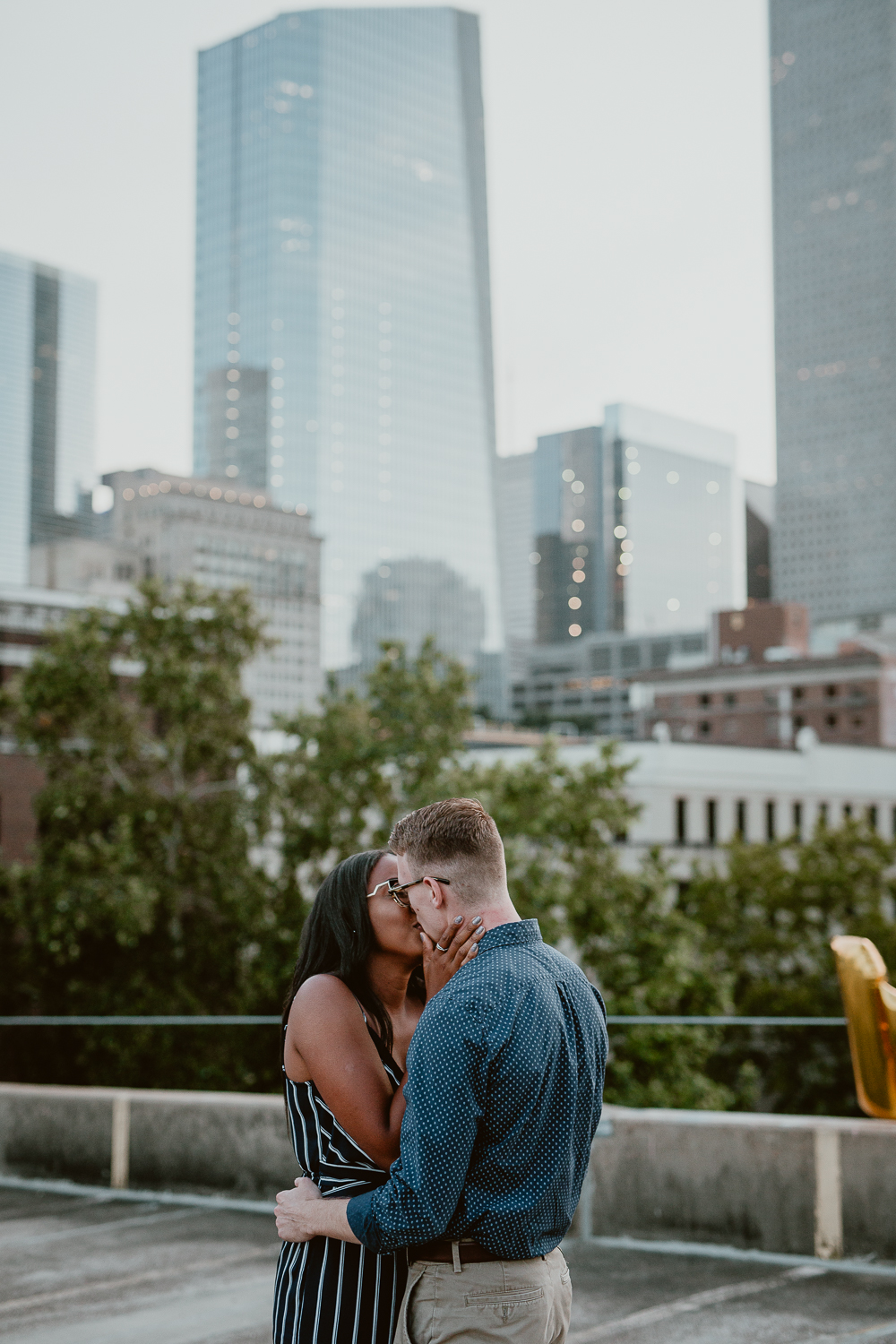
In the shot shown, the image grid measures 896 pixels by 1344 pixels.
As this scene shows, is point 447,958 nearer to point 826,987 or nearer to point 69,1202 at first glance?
point 69,1202

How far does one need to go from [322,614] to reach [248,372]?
3892 centimetres

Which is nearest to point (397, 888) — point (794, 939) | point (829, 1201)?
point (829, 1201)

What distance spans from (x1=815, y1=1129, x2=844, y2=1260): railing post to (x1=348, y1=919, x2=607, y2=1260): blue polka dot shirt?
3542 millimetres

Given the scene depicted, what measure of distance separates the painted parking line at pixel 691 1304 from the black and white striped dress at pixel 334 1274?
7.44ft

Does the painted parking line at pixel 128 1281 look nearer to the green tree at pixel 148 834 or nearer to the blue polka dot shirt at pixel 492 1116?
the blue polka dot shirt at pixel 492 1116

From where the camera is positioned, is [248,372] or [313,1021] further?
[248,372]

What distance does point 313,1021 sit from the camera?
9.78ft

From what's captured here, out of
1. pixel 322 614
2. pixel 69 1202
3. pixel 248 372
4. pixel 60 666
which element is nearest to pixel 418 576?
pixel 322 614

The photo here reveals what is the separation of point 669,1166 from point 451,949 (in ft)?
13.3

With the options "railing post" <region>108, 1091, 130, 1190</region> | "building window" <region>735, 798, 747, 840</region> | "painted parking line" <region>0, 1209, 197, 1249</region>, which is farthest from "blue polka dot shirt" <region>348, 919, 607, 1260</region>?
"building window" <region>735, 798, 747, 840</region>

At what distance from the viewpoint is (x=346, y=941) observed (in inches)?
123

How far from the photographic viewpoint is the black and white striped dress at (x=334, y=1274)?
2.89 meters

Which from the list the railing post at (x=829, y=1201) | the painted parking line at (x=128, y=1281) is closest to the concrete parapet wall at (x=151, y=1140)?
the painted parking line at (x=128, y=1281)

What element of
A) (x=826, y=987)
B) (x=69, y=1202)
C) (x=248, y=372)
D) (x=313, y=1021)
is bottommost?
(x=826, y=987)
